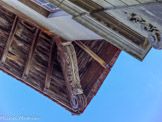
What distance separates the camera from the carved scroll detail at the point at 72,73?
10461 millimetres

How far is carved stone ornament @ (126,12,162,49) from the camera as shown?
463cm

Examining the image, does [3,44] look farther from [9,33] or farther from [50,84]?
[50,84]

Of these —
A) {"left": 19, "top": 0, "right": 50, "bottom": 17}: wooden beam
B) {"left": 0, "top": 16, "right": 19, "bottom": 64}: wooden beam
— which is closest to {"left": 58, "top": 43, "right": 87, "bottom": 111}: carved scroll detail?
{"left": 0, "top": 16, "right": 19, "bottom": 64}: wooden beam

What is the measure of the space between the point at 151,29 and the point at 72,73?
20.3 feet

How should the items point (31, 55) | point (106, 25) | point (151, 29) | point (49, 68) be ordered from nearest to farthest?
point (151, 29)
point (106, 25)
point (31, 55)
point (49, 68)

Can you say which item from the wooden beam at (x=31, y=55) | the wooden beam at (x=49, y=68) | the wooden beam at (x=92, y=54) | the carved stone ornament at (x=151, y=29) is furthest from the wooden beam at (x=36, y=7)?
the carved stone ornament at (x=151, y=29)

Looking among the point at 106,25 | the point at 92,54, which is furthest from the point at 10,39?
the point at 106,25

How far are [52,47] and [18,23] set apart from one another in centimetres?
164

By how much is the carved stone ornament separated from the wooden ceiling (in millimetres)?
5296

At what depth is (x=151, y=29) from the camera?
4672 millimetres

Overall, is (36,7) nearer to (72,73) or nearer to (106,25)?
(72,73)

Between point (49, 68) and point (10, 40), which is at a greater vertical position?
point (10, 40)

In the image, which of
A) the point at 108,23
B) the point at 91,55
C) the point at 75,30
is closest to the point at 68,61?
the point at 91,55

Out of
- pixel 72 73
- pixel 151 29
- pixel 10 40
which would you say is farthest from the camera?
pixel 72 73
